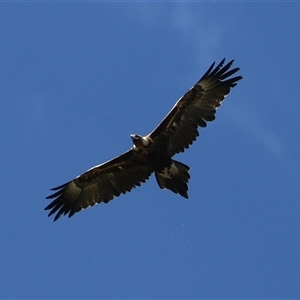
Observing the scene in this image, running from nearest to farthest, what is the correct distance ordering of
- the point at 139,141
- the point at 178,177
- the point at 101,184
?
the point at 178,177 < the point at 139,141 < the point at 101,184

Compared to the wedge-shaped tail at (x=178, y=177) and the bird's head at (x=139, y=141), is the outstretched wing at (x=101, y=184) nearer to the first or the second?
the bird's head at (x=139, y=141)

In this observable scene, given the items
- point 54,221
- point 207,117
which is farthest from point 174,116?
point 54,221

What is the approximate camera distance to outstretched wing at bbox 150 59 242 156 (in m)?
21.4

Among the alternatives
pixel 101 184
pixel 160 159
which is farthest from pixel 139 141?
pixel 101 184

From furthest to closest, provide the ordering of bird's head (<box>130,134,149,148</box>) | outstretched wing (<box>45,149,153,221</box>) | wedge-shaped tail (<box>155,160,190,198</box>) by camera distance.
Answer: outstretched wing (<box>45,149,153,221</box>) < bird's head (<box>130,134,149,148</box>) < wedge-shaped tail (<box>155,160,190,198</box>)

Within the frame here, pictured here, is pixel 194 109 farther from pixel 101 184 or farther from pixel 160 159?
pixel 101 184

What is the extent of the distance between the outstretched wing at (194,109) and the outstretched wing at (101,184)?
0.85 m

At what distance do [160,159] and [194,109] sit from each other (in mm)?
1425

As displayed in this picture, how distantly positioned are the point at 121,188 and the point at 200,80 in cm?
309

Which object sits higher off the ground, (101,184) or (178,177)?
(101,184)

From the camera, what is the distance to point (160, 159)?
21172 mm

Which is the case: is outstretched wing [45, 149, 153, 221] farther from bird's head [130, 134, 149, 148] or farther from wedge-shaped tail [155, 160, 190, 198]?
wedge-shaped tail [155, 160, 190, 198]

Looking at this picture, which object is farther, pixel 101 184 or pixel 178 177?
pixel 101 184

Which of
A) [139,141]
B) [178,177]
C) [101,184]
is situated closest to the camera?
[178,177]
